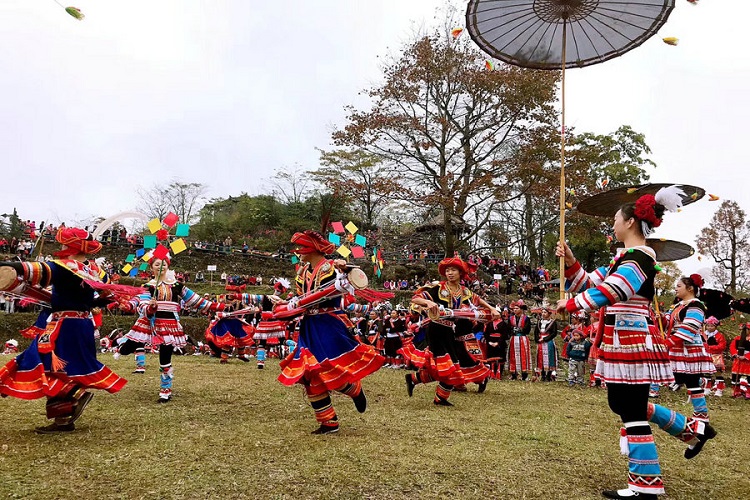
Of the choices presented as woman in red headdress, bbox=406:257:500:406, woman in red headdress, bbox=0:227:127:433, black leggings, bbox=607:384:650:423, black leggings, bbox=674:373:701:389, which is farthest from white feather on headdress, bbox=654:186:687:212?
woman in red headdress, bbox=0:227:127:433

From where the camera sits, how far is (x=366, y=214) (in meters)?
42.7

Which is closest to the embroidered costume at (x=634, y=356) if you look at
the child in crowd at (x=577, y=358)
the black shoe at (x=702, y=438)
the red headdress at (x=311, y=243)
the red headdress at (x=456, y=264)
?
the black shoe at (x=702, y=438)

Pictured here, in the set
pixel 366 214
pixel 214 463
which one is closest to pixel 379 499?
pixel 214 463

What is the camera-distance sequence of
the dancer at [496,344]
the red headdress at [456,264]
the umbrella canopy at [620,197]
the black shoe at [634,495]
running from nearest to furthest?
the black shoe at [634,495], the umbrella canopy at [620,197], the red headdress at [456,264], the dancer at [496,344]

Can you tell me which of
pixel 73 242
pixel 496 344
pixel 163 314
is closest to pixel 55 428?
pixel 73 242

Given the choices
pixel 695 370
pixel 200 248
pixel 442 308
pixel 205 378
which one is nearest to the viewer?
pixel 695 370

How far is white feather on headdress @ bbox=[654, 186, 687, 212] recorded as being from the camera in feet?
12.8

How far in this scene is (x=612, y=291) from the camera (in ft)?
12.0

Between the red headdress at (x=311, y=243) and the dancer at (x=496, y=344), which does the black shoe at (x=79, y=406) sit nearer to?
the red headdress at (x=311, y=243)

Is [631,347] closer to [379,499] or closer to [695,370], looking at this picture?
[379,499]

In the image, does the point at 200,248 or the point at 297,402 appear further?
the point at 200,248

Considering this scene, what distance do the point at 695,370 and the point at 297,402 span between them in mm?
5174

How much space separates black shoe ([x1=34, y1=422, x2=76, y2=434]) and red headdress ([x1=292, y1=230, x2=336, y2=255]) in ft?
9.22

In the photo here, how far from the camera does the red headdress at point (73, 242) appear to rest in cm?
554
